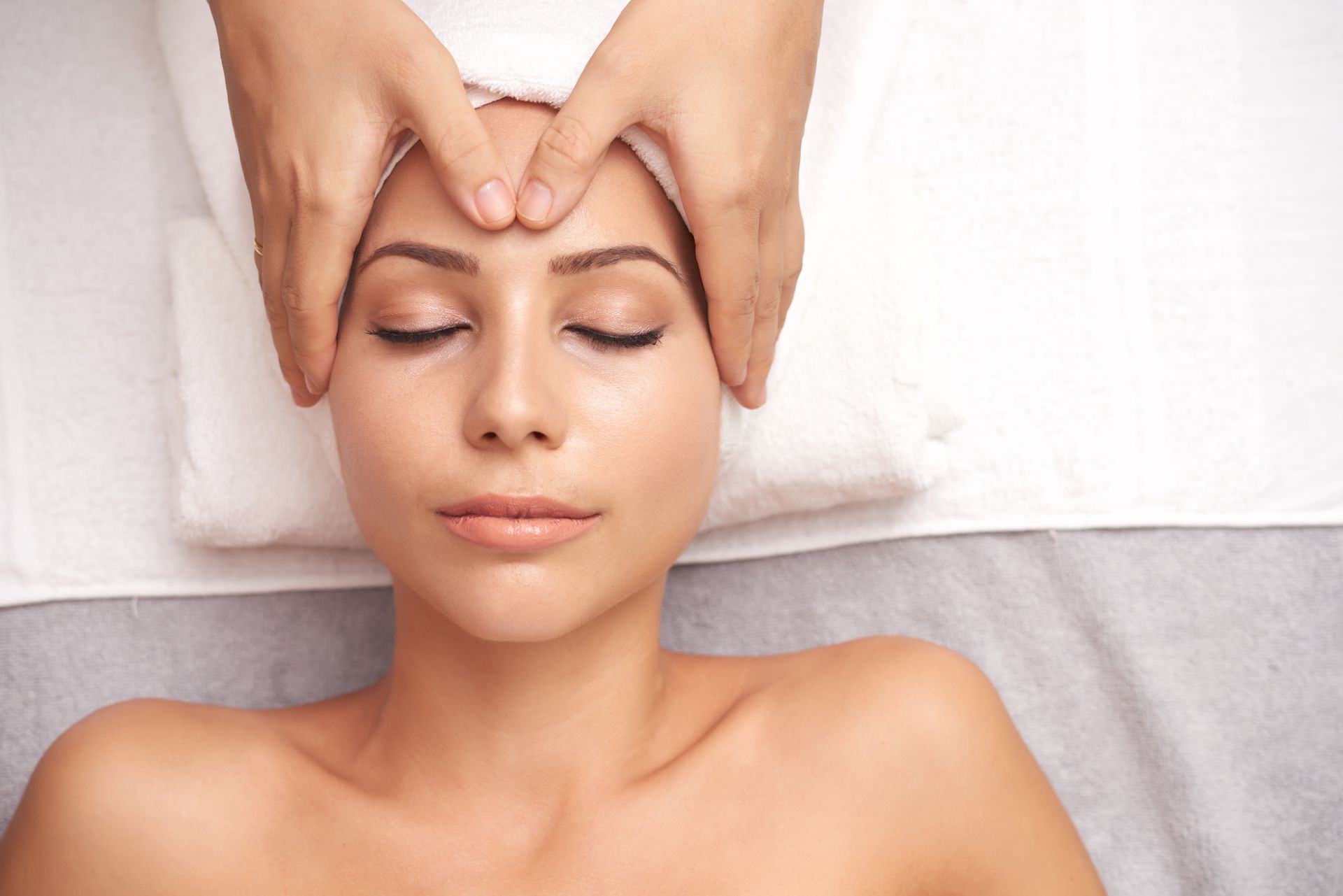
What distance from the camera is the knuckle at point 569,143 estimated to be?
3.86 ft

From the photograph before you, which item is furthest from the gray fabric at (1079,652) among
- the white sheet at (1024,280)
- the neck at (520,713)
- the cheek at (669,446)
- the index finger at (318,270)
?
the index finger at (318,270)

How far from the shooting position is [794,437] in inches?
64.4

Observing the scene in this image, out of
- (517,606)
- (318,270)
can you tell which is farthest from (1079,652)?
(318,270)

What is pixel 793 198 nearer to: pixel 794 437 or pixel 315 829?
pixel 794 437

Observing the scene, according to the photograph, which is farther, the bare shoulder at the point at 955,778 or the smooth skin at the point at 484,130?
the bare shoulder at the point at 955,778

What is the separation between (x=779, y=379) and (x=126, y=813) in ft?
3.16

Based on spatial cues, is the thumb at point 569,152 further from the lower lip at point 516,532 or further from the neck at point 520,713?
the neck at point 520,713

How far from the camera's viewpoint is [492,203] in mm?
1179

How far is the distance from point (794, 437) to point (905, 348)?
0.64 ft

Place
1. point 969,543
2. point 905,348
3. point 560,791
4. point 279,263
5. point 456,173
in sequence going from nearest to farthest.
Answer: point 456,173, point 279,263, point 560,791, point 905,348, point 969,543

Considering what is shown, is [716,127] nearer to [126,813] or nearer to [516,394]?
[516,394]

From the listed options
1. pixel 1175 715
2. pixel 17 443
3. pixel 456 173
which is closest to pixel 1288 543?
pixel 1175 715

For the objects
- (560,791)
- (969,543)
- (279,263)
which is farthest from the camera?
(969,543)

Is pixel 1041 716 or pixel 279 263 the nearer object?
pixel 279 263
